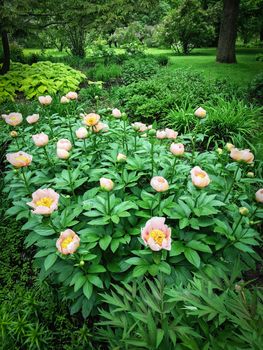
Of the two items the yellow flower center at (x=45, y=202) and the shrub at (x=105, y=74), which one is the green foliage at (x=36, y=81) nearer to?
the shrub at (x=105, y=74)

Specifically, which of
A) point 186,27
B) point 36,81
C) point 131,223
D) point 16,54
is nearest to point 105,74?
point 36,81

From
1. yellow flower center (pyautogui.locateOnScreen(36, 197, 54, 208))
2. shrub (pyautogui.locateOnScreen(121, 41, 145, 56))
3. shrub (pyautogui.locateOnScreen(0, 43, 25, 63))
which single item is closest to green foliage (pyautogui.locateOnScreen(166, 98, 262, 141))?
yellow flower center (pyautogui.locateOnScreen(36, 197, 54, 208))

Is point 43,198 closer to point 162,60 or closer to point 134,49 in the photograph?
point 162,60

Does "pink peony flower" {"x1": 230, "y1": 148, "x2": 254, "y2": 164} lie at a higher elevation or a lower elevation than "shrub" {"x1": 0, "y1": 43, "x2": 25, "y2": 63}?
lower

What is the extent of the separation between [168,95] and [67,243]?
433cm

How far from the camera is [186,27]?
14203mm

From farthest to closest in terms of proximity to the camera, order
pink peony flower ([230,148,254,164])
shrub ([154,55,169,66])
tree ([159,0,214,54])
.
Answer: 1. tree ([159,0,214,54])
2. shrub ([154,55,169,66])
3. pink peony flower ([230,148,254,164])

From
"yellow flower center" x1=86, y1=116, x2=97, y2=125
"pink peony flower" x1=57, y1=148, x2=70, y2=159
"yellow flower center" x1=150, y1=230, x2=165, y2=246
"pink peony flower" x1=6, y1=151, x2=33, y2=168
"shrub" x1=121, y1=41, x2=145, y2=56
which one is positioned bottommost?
"yellow flower center" x1=150, y1=230, x2=165, y2=246

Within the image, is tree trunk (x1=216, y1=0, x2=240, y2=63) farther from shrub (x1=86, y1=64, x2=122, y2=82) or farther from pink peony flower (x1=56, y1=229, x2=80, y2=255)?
pink peony flower (x1=56, y1=229, x2=80, y2=255)

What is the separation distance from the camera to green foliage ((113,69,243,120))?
5.09 metres

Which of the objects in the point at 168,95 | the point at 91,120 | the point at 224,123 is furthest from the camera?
the point at 168,95

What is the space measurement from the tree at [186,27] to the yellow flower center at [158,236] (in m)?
14.9

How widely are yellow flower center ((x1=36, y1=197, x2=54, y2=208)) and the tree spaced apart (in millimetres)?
14758

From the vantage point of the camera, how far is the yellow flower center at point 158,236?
148 cm
